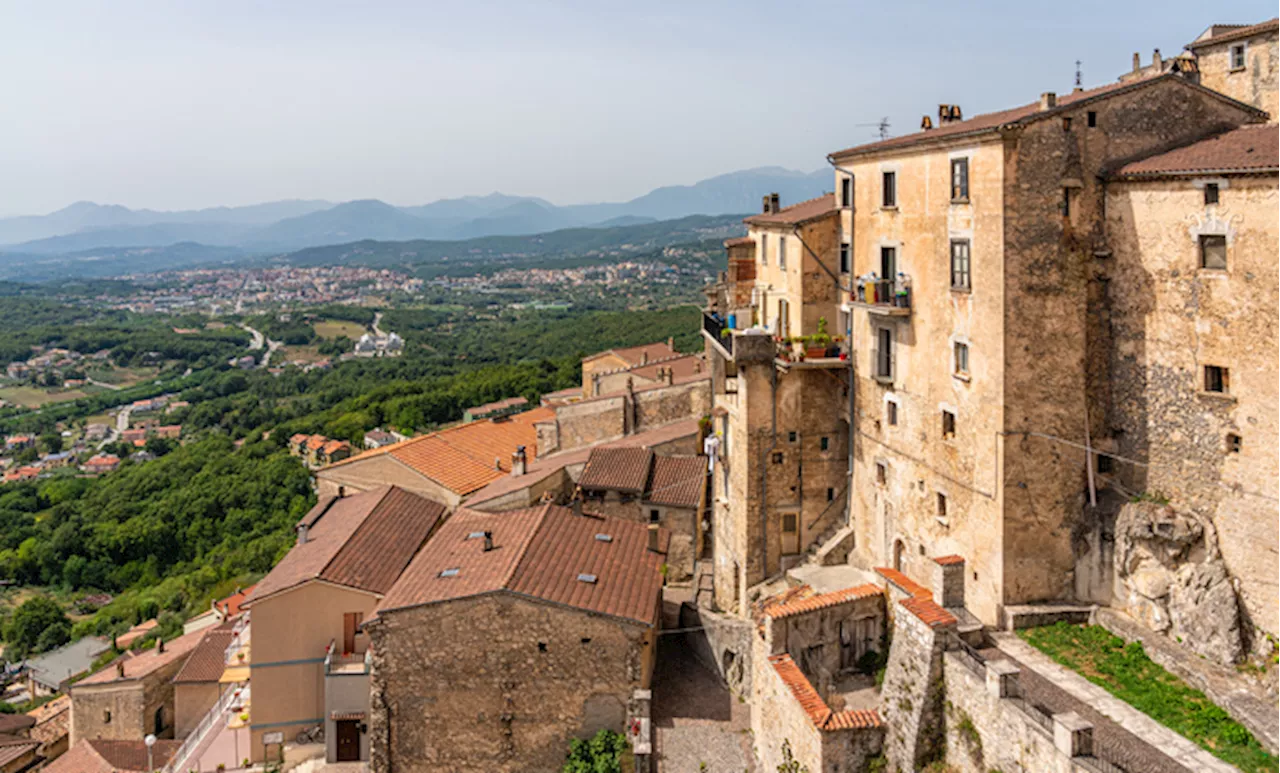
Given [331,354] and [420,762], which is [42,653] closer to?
[420,762]

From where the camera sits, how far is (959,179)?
77.6 ft

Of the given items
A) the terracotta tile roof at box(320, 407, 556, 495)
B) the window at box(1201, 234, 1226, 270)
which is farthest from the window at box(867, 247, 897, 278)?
the terracotta tile roof at box(320, 407, 556, 495)

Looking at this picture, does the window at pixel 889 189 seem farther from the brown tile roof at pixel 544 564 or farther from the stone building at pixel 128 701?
the stone building at pixel 128 701

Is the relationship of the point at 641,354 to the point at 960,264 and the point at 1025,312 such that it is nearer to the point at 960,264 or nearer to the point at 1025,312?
the point at 960,264

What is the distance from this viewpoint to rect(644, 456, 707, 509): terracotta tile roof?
3691 centimetres

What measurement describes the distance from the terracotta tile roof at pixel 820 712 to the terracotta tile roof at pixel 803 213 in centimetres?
1484

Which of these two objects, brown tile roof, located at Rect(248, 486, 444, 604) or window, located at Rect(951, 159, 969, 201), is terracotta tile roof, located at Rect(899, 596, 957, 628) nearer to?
window, located at Rect(951, 159, 969, 201)

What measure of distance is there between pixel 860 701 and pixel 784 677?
223 cm

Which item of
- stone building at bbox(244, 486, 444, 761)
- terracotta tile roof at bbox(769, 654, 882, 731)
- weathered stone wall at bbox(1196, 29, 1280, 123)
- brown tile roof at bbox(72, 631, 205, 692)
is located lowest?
brown tile roof at bbox(72, 631, 205, 692)

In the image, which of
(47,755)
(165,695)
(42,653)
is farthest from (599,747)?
(42,653)

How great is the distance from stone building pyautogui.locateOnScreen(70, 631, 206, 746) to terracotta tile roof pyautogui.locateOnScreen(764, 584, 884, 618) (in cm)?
3416

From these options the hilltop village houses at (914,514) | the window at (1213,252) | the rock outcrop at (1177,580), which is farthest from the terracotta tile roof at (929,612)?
the window at (1213,252)

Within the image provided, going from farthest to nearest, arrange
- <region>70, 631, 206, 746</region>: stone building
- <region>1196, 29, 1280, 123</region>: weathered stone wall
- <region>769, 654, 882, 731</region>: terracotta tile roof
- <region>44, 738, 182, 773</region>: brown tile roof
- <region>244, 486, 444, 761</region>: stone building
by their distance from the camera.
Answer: <region>70, 631, 206, 746</region>: stone building → <region>44, 738, 182, 773</region>: brown tile roof → <region>244, 486, 444, 761</region>: stone building → <region>1196, 29, 1280, 123</region>: weathered stone wall → <region>769, 654, 882, 731</region>: terracotta tile roof

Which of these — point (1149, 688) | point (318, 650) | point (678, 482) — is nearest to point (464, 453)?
point (678, 482)
